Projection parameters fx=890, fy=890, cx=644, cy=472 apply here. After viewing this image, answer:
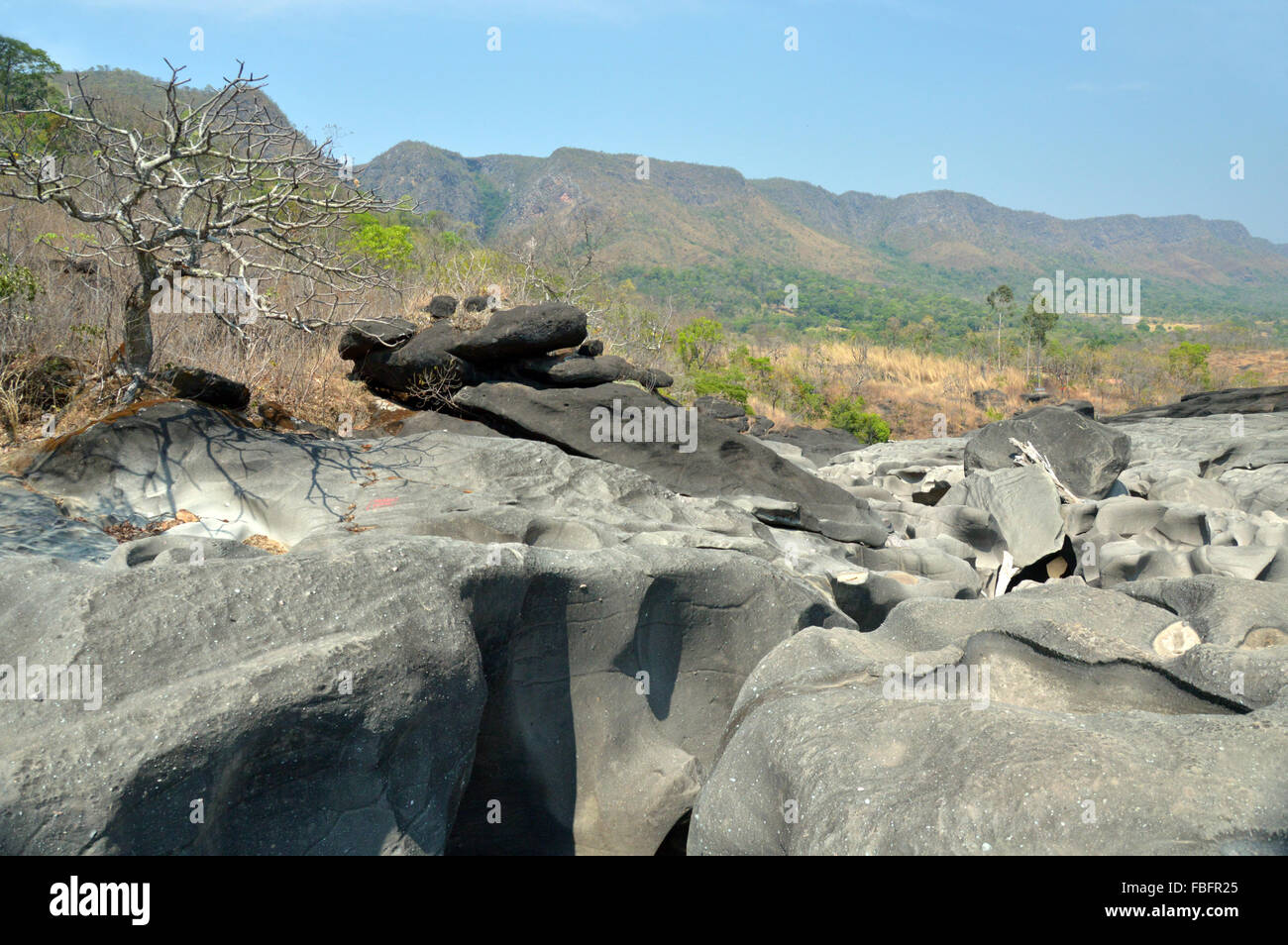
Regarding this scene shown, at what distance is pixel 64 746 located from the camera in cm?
208

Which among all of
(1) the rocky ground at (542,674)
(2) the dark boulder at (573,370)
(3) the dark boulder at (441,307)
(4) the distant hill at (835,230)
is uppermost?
(4) the distant hill at (835,230)

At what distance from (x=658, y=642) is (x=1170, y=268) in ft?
532

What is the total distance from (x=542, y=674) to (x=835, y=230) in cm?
14331

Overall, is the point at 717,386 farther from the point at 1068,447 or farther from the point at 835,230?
the point at 835,230

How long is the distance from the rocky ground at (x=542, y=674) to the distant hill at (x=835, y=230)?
59.5m

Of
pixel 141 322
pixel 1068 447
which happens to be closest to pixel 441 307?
pixel 141 322

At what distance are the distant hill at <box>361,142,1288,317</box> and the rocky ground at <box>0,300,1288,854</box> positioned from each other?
195 ft

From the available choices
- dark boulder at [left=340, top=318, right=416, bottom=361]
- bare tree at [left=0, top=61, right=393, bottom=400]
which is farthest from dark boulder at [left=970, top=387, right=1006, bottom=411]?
bare tree at [left=0, top=61, right=393, bottom=400]

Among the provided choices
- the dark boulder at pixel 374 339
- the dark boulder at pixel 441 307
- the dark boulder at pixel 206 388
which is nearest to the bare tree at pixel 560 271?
the dark boulder at pixel 441 307

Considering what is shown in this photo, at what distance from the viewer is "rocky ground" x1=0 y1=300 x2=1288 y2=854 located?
203 centimetres

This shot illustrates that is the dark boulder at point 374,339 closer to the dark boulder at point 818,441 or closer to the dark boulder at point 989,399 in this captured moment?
the dark boulder at point 818,441

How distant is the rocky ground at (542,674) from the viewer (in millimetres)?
2025
